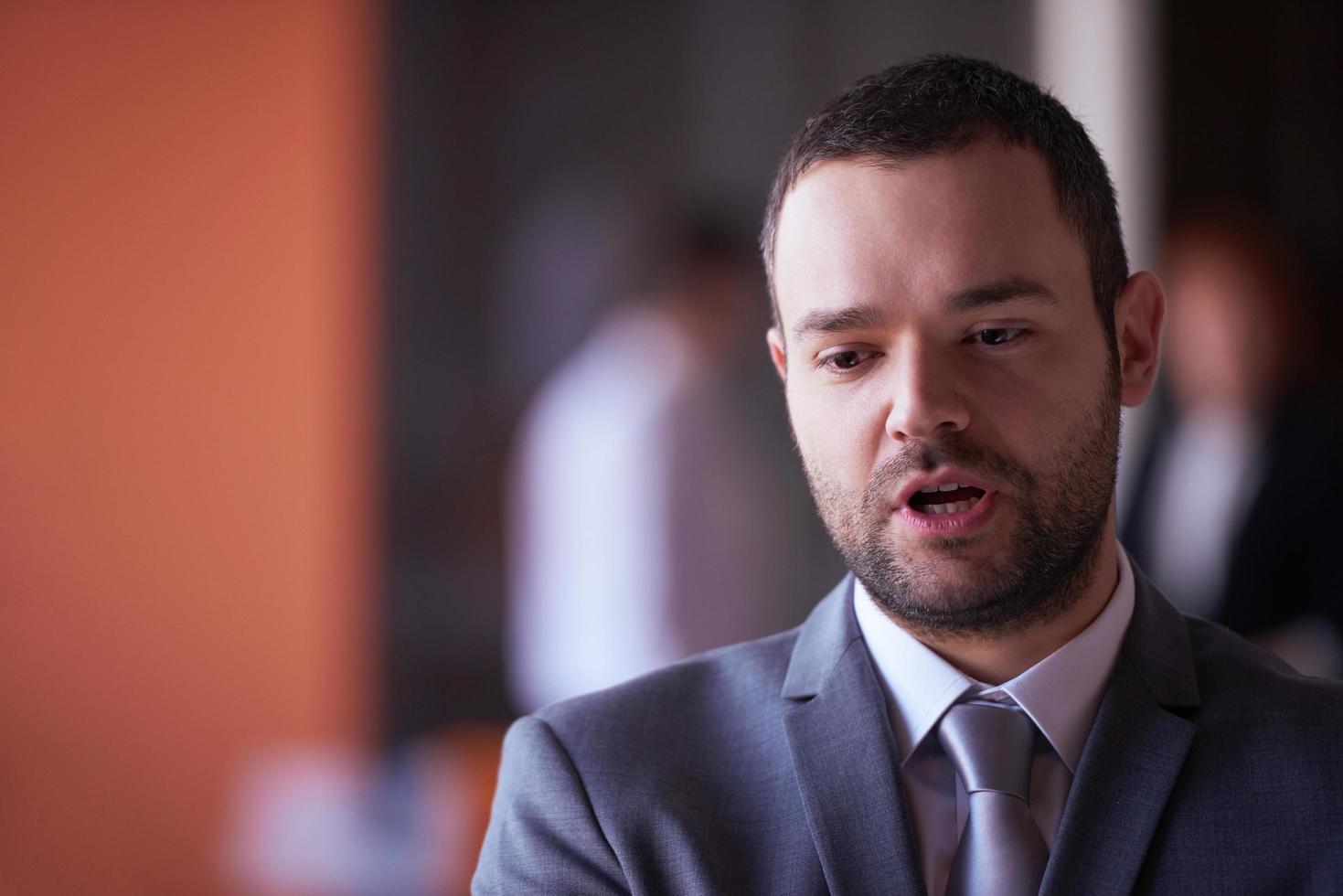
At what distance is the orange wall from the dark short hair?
10.6ft

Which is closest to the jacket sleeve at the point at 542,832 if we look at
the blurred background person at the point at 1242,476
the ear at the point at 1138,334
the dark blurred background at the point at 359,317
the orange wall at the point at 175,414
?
the ear at the point at 1138,334

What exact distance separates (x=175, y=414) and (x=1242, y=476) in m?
Result: 2.94

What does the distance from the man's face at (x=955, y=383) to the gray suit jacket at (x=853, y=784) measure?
116 millimetres

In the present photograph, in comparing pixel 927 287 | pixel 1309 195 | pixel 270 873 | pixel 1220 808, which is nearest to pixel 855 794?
pixel 1220 808

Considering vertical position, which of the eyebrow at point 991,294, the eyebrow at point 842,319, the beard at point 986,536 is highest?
the eyebrow at point 991,294

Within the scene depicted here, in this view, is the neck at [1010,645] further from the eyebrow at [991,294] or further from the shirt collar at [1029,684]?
the eyebrow at [991,294]

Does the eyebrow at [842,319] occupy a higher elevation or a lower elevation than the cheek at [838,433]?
higher

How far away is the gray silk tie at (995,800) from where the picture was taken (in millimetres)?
1148

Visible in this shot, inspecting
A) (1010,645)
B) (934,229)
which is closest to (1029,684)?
(1010,645)

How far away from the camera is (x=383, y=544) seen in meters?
4.38

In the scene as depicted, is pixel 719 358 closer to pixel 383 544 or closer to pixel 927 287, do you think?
pixel 383 544

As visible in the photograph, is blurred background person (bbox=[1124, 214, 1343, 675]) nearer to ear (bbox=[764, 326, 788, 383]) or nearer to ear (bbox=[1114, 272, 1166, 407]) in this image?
ear (bbox=[1114, 272, 1166, 407])

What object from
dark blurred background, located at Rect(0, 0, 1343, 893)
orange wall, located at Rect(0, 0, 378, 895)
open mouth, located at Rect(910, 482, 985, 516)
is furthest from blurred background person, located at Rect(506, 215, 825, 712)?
open mouth, located at Rect(910, 482, 985, 516)

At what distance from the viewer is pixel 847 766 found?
120 cm
